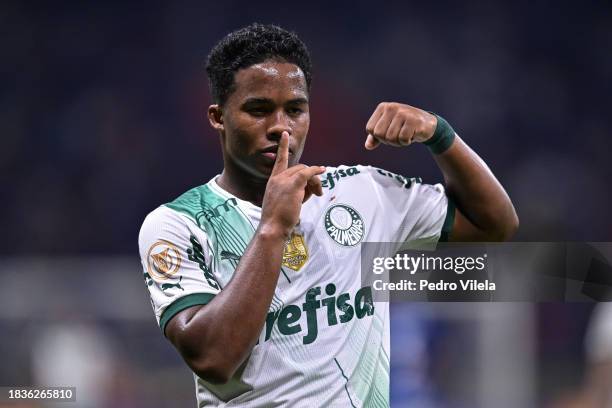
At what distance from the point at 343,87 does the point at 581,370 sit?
129 inches

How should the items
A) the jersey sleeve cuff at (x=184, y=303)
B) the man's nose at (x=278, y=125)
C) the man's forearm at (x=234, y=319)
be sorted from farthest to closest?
1. the man's nose at (x=278, y=125)
2. the jersey sleeve cuff at (x=184, y=303)
3. the man's forearm at (x=234, y=319)

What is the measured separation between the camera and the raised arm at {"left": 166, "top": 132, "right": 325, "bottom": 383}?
2.16 m

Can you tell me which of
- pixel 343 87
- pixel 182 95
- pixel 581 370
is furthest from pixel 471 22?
pixel 581 370

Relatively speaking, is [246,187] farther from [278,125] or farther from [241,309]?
[241,309]

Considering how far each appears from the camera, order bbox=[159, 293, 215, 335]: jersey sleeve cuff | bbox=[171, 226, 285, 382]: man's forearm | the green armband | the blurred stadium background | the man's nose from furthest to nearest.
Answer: the blurred stadium background, the green armband, the man's nose, bbox=[159, 293, 215, 335]: jersey sleeve cuff, bbox=[171, 226, 285, 382]: man's forearm

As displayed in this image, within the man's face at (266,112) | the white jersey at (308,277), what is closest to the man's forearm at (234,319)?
the white jersey at (308,277)

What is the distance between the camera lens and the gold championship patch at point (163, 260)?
2.38m

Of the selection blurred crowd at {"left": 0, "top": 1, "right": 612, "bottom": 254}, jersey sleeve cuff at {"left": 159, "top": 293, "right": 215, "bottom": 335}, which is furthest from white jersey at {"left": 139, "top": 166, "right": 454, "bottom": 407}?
blurred crowd at {"left": 0, "top": 1, "right": 612, "bottom": 254}

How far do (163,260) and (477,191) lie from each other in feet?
3.15

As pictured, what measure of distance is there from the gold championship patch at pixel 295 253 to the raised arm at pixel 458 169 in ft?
1.14

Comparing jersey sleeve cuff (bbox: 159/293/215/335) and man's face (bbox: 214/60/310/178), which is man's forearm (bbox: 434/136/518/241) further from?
jersey sleeve cuff (bbox: 159/293/215/335)

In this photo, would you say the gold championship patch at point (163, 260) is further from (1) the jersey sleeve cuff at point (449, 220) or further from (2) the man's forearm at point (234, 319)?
(1) the jersey sleeve cuff at point (449, 220)

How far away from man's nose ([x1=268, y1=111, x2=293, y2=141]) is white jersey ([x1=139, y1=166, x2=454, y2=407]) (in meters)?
0.27

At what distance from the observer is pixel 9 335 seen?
5094mm
